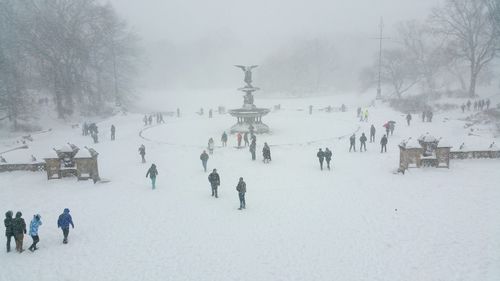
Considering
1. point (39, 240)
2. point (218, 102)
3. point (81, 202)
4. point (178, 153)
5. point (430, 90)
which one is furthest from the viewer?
point (218, 102)

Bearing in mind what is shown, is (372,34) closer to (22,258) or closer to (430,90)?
(430,90)

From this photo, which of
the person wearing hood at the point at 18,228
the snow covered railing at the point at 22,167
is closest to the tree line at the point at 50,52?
the snow covered railing at the point at 22,167

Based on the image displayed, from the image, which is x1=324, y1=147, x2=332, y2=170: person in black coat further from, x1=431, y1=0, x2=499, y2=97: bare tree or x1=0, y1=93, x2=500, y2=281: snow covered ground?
x1=431, y1=0, x2=499, y2=97: bare tree

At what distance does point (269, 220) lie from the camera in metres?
14.5

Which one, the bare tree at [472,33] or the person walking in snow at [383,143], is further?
the bare tree at [472,33]

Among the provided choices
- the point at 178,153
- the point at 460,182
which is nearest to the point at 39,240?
the point at 178,153

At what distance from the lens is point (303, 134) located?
106 feet

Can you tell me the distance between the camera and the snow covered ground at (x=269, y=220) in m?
11.2

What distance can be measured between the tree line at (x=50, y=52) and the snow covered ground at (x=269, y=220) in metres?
17.7

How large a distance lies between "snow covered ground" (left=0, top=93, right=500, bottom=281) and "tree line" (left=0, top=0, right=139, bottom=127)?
58.2 ft

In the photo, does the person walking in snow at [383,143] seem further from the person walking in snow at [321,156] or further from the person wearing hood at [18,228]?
the person wearing hood at [18,228]

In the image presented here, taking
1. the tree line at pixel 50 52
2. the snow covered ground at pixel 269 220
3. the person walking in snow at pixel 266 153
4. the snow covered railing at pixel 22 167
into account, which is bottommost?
the snow covered ground at pixel 269 220

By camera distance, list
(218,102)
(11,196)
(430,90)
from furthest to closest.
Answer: (218,102), (430,90), (11,196)

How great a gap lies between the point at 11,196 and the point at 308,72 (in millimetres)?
74487
